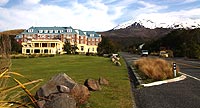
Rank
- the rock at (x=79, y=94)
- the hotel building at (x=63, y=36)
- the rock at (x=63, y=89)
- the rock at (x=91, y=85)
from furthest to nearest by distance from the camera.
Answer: the hotel building at (x=63, y=36) → the rock at (x=91, y=85) → the rock at (x=79, y=94) → the rock at (x=63, y=89)

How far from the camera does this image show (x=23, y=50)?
93.6m

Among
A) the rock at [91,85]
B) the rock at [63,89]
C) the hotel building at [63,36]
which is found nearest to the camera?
the rock at [63,89]

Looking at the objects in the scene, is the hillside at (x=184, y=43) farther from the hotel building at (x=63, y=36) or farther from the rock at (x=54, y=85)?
the rock at (x=54, y=85)

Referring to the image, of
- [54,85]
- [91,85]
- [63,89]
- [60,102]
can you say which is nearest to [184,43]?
[91,85]

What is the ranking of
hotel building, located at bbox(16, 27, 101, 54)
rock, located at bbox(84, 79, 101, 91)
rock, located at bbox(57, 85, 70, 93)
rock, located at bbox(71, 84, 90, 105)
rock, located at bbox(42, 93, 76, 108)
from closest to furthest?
rock, located at bbox(42, 93, 76, 108) → rock, located at bbox(57, 85, 70, 93) → rock, located at bbox(71, 84, 90, 105) → rock, located at bbox(84, 79, 101, 91) → hotel building, located at bbox(16, 27, 101, 54)

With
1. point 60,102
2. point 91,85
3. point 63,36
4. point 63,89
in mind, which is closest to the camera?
point 60,102

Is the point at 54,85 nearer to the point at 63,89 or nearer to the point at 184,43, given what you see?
the point at 63,89

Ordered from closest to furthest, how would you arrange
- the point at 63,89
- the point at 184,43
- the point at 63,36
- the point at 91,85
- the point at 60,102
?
the point at 60,102 → the point at 63,89 → the point at 91,85 → the point at 184,43 → the point at 63,36

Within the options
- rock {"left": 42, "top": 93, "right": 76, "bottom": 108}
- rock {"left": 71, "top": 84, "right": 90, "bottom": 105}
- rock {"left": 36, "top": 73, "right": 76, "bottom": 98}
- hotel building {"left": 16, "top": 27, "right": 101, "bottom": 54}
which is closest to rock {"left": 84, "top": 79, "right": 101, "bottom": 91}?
rock {"left": 36, "top": 73, "right": 76, "bottom": 98}

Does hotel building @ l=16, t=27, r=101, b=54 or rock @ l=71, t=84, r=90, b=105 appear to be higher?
hotel building @ l=16, t=27, r=101, b=54

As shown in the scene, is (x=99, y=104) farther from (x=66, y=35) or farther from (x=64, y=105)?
(x=66, y=35)

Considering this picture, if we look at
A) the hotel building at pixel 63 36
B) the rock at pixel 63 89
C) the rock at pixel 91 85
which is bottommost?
the rock at pixel 91 85

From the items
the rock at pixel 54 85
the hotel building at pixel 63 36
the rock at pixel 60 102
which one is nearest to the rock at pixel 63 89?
the rock at pixel 54 85

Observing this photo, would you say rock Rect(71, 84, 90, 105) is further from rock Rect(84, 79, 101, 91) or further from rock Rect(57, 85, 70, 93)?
rock Rect(84, 79, 101, 91)
